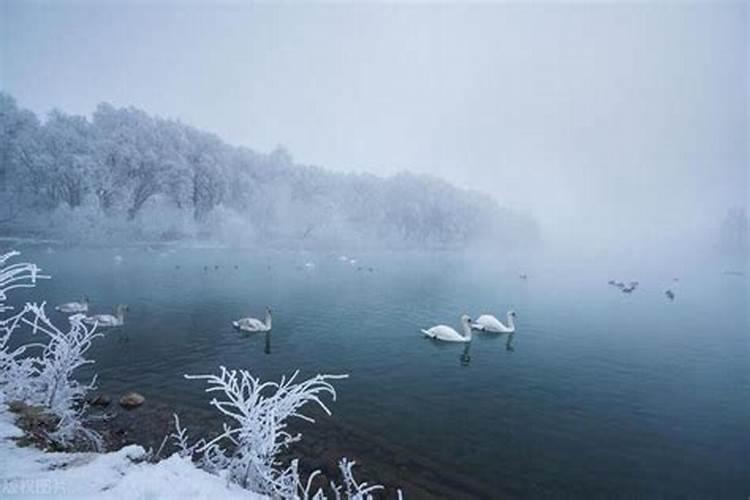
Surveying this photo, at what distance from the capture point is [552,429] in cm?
1201

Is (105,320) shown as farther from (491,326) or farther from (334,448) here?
(491,326)

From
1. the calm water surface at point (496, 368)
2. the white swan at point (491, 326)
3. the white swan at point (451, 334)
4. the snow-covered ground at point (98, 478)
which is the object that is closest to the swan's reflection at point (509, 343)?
the calm water surface at point (496, 368)

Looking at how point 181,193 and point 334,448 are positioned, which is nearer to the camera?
point 334,448

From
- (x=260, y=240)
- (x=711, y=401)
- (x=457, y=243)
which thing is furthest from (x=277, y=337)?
(x=457, y=243)

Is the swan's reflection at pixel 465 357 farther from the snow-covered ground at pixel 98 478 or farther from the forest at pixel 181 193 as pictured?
the forest at pixel 181 193

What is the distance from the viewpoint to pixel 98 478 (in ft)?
17.5

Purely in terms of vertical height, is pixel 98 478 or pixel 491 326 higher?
pixel 98 478

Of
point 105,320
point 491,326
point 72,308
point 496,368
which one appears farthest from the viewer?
point 491,326

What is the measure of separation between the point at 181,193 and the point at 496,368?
54811 mm

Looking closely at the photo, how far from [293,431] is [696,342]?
24.5 metres

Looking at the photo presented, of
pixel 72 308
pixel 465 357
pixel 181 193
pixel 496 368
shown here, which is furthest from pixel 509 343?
pixel 181 193

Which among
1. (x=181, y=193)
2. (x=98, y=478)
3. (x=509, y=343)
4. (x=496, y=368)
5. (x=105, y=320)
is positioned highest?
(x=181, y=193)

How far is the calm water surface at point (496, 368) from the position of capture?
411 inches

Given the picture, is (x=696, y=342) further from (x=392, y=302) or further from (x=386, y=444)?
(x=386, y=444)
